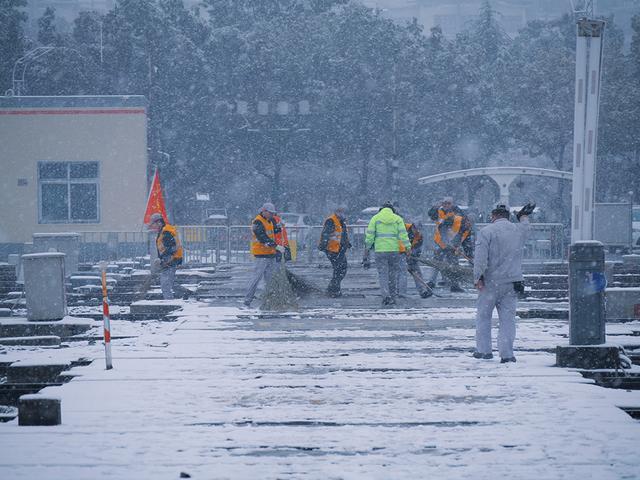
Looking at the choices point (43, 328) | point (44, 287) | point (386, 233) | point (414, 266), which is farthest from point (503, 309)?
point (414, 266)

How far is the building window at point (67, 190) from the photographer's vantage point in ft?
109

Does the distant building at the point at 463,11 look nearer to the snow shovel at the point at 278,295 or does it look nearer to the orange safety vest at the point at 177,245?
the orange safety vest at the point at 177,245

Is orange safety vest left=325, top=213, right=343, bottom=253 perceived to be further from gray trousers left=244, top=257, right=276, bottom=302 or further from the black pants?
gray trousers left=244, top=257, right=276, bottom=302

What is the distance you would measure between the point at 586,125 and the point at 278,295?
7218mm

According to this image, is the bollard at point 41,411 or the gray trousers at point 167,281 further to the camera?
the gray trousers at point 167,281

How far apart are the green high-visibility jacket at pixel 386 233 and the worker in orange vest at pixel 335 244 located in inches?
64.7

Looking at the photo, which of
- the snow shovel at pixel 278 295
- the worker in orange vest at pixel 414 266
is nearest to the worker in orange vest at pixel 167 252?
the snow shovel at pixel 278 295

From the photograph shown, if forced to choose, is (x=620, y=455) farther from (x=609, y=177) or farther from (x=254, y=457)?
(x=609, y=177)

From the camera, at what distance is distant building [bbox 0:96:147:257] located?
3294 cm

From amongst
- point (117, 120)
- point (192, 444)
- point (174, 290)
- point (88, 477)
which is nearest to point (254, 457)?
point (192, 444)

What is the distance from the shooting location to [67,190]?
33.2 meters

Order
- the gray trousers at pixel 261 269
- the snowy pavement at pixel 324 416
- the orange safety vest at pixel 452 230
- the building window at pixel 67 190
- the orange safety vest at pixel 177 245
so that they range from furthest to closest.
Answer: the building window at pixel 67 190 → the orange safety vest at pixel 452 230 → the orange safety vest at pixel 177 245 → the gray trousers at pixel 261 269 → the snowy pavement at pixel 324 416

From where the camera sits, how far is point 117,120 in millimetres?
33031

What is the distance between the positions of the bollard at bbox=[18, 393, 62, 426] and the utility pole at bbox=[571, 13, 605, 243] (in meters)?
5.77
